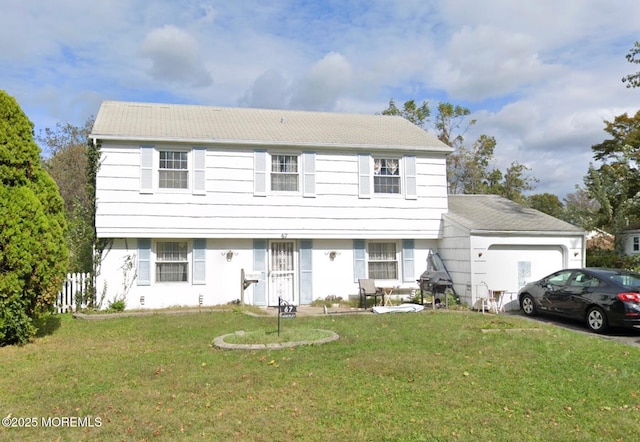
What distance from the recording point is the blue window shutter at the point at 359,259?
1588cm

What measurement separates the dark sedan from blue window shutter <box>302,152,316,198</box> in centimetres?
729

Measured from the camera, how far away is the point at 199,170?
14617 mm

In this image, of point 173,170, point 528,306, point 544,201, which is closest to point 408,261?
point 528,306

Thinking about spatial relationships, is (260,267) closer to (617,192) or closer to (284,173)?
(284,173)

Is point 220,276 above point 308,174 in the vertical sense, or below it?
below

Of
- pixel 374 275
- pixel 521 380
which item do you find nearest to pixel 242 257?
pixel 374 275

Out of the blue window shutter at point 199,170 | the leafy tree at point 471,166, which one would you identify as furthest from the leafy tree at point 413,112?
the blue window shutter at point 199,170

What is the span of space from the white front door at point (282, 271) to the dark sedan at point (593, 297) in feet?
23.9

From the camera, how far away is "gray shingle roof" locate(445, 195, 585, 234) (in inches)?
593

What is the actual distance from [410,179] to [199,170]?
699 centimetres

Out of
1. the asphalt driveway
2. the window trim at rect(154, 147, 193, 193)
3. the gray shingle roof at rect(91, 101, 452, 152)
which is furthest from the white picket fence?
the asphalt driveway

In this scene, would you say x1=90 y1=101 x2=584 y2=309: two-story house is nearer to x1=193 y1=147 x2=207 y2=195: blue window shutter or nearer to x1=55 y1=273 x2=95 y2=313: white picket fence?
x1=193 y1=147 x2=207 y2=195: blue window shutter

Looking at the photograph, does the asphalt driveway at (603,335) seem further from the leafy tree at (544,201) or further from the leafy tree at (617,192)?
the leafy tree at (544,201)

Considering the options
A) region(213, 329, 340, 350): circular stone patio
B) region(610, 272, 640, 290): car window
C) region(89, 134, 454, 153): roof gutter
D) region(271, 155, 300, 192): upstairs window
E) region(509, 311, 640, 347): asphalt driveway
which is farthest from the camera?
region(271, 155, 300, 192): upstairs window
